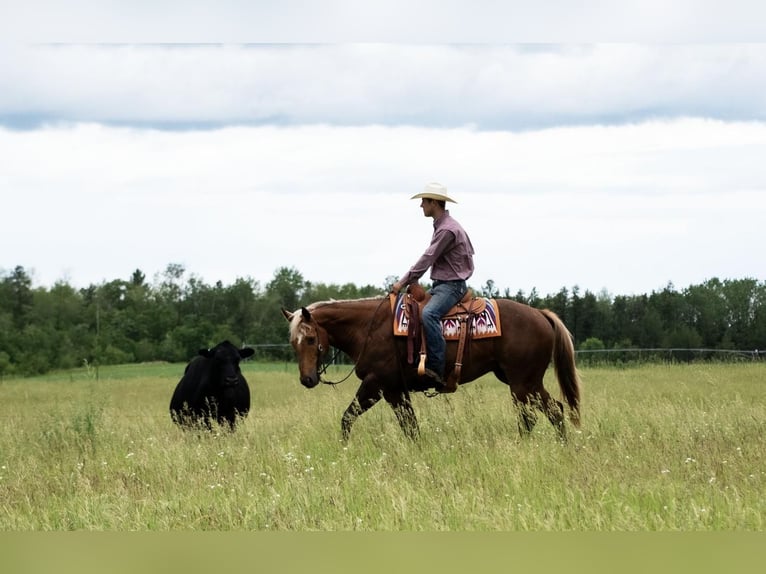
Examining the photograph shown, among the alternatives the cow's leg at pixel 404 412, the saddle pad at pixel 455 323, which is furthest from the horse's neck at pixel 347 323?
the cow's leg at pixel 404 412

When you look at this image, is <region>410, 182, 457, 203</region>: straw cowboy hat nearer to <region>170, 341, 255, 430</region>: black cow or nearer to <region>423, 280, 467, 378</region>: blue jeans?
<region>423, 280, 467, 378</region>: blue jeans

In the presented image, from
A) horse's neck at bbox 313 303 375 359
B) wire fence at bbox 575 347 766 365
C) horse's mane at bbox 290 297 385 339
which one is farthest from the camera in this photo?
wire fence at bbox 575 347 766 365

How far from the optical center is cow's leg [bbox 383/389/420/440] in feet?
30.1

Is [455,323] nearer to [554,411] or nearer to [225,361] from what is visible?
[554,411]

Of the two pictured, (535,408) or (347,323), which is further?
(347,323)

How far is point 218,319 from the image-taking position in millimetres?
54875

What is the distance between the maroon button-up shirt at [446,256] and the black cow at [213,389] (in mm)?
3505

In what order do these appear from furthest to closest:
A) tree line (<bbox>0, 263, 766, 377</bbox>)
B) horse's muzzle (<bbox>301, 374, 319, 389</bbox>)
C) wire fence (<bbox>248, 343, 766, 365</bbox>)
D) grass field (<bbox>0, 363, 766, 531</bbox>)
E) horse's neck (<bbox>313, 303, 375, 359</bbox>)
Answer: tree line (<bbox>0, 263, 766, 377</bbox>), wire fence (<bbox>248, 343, 766, 365</bbox>), horse's neck (<bbox>313, 303, 375, 359</bbox>), horse's muzzle (<bbox>301, 374, 319, 389</bbox>), grass field (<bbox>0, 363, 766, 531</bbox>)

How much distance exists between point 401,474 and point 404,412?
226 centimetres

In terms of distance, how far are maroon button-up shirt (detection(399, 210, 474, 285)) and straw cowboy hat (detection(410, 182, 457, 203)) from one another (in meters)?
0.21

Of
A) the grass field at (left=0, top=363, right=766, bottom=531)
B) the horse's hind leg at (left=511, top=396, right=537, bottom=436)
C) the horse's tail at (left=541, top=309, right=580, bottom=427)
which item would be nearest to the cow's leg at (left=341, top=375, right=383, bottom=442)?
the grass field at (left=0, top=363, right=766, bottom=531)

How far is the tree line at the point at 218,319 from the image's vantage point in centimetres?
4041

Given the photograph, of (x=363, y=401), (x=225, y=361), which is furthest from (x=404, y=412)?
(x=225, y=361)

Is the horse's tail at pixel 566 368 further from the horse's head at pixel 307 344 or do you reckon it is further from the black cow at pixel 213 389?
the black cow at pixel 213 389
